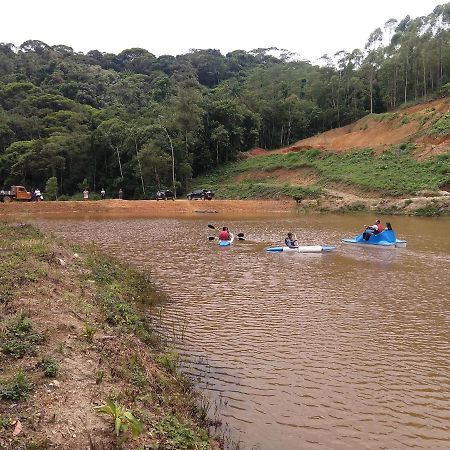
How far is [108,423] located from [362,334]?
658 centimetres

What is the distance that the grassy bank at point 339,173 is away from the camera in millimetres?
44375

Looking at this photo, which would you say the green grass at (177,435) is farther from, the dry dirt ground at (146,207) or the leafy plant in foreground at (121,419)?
the dry dirt ground at (146,207)

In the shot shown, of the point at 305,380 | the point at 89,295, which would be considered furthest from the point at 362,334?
the point at 89,295

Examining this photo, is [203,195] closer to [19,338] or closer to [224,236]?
[224,236]

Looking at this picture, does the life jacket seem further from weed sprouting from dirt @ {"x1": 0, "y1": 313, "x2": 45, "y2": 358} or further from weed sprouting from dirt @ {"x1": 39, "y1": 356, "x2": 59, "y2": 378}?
weed sprouting from dirt @ {"x1": 39, "y1": 356, "x2": 59, "y2": 378}

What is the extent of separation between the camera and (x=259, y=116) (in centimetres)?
7038

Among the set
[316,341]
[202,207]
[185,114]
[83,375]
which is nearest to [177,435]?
[83,375]

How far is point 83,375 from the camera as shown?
6.23m

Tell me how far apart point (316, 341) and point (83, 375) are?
518 centimetres

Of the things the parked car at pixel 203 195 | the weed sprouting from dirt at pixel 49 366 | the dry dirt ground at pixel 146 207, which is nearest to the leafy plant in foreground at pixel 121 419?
the weed sprouting from dirt at pixel 49 366

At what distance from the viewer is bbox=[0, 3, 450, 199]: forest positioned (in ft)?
186

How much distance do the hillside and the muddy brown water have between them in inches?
896

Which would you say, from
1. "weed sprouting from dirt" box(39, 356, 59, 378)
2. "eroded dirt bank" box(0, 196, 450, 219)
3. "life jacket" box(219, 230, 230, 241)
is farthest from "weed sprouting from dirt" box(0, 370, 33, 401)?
"eroded dirt bank" box(0, 196, 450, 219)

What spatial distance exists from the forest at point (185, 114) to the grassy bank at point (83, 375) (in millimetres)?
43941
